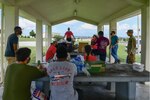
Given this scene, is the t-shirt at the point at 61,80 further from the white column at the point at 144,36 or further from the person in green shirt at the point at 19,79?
the white column at the point at 144,36

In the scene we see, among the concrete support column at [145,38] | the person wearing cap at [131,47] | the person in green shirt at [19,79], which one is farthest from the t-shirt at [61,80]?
the concrete support column at [145,38]

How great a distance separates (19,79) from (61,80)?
1.85 ft

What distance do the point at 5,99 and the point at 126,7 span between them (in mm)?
7661

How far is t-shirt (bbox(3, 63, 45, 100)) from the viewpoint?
315 centimetres

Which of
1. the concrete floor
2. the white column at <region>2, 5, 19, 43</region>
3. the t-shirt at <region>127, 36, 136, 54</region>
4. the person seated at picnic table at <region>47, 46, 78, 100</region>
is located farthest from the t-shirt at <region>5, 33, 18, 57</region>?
the t-shirt at <region>127, 36, 136, 54</region>

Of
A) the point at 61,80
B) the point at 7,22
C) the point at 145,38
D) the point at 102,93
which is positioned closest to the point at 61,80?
the point at 61,80

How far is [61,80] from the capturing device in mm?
3475

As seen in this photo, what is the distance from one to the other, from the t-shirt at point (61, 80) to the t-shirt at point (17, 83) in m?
0.38

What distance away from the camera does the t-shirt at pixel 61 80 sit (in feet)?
11.4

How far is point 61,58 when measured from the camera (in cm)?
354

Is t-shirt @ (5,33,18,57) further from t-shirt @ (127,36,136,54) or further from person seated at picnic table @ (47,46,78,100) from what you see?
t-shirt @ (127,36,136,54)

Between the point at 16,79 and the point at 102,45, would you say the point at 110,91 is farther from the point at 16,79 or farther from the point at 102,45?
the point at 16,79

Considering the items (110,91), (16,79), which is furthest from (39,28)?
(16,79)

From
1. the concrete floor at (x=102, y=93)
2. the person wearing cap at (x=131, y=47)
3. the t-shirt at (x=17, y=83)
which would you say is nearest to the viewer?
the t-shirt at (x=17, y=83)
